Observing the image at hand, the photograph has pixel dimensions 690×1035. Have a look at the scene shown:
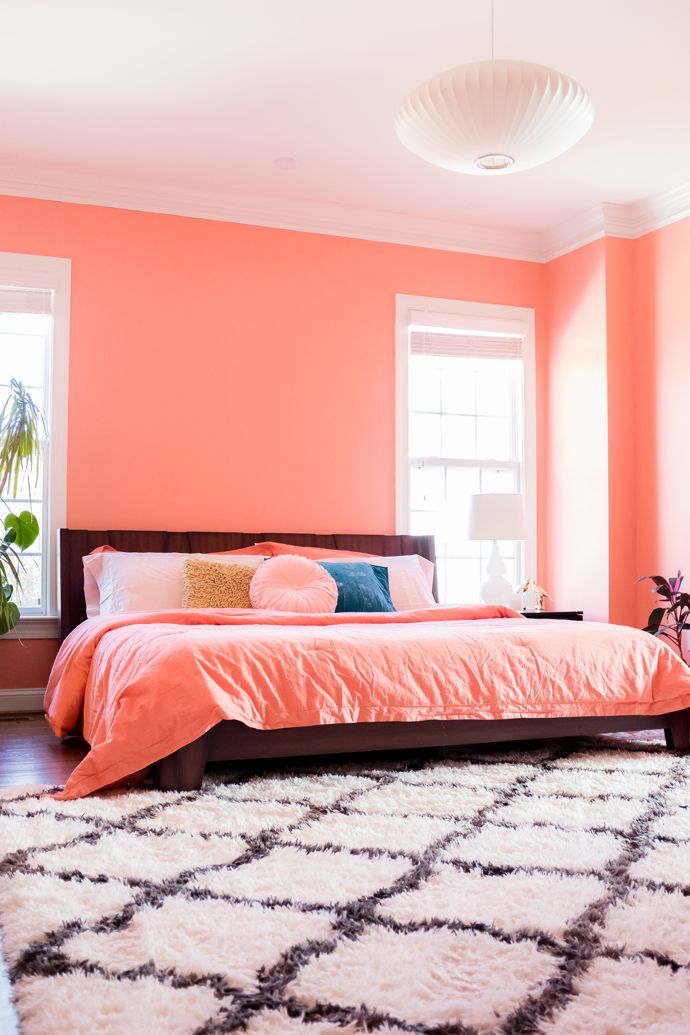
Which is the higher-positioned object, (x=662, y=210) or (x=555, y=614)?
(x=662, y=210)

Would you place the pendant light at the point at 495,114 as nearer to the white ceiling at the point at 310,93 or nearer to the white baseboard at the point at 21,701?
the white ceiling at the point at 310,93

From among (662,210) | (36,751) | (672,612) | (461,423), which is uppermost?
(662,210)

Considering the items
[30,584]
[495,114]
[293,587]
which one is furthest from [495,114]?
[30,584]

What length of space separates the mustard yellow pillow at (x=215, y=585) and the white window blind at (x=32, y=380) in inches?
38.9

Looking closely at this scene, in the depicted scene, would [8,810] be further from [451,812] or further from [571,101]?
[571,101]

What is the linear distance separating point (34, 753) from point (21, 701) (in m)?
1.18

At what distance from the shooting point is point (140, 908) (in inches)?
82.0

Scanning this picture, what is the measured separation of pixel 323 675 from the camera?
3.35m

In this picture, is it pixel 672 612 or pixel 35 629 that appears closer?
pixel 35 629

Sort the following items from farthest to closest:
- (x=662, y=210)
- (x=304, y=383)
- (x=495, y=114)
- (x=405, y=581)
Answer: (x=304, y=383) < (x=662, y=210) < (x=405, y=581) < (x=495, y=114)

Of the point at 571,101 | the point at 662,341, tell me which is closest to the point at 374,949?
the point at 571,101

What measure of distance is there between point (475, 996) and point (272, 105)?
162 inches

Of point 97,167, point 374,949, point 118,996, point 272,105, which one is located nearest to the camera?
point 118,996

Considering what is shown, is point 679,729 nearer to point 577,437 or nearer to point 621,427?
point 621,427
